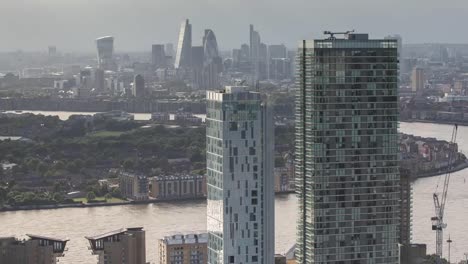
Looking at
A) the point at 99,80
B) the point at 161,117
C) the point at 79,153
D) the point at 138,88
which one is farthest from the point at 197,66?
the point at 79,153

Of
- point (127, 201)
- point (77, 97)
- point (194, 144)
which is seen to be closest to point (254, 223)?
A: point (127, 201)

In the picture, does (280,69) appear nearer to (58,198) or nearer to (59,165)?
(59,165)

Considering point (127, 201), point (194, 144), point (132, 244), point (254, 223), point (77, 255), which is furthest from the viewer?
point (194, 144)

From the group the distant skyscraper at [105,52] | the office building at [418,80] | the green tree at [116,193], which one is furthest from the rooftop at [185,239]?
the distant skyscraper at [105,52]

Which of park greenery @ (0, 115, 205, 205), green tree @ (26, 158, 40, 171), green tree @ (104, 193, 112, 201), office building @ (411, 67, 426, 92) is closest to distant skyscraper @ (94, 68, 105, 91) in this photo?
office building @ (411, 67, 426, 92)

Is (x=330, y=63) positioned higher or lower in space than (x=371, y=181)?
higher

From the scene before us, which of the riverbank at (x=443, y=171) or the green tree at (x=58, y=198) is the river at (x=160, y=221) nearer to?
the green tree at (x=58, y=198)

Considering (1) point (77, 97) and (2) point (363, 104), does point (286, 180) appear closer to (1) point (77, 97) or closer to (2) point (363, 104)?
(2) point (363, 104)
